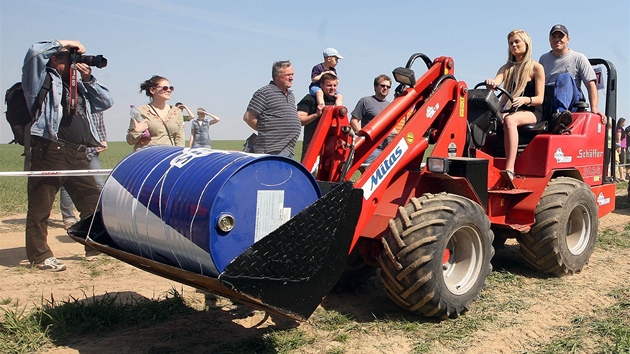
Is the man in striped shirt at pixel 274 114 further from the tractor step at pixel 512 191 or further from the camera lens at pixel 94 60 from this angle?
the tractor step at pixel 512 191

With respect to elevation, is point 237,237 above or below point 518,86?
below

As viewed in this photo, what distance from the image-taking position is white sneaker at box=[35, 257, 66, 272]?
6.00m

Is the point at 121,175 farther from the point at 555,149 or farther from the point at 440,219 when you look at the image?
the point at 555,149

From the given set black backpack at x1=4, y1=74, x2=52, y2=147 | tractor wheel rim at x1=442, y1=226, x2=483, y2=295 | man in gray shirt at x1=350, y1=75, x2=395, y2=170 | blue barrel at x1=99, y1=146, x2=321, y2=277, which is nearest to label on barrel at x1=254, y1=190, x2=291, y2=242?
blue barrel at x1=99, y1=146, x2=321, y2=277

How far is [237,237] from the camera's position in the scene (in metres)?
3.29

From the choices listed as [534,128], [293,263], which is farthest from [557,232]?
[293,263]

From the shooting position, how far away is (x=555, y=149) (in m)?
5.96

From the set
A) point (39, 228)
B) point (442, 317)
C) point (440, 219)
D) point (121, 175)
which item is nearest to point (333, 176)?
point (440, 219)

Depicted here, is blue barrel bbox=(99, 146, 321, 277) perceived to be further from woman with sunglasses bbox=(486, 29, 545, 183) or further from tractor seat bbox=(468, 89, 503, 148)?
woman with sunglasses bbox=(486, 29, 545, 183)

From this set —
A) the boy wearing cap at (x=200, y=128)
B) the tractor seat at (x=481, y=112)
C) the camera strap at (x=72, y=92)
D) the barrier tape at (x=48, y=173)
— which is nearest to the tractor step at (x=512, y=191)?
the tractor seat at (x=481, y=112)

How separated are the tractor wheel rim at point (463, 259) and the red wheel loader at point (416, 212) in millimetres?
11

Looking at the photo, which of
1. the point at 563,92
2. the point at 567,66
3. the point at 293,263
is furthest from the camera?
the point at 567,66

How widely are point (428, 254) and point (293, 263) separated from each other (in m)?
1.17

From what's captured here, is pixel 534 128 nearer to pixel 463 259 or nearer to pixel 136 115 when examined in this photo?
pixel 463 259
